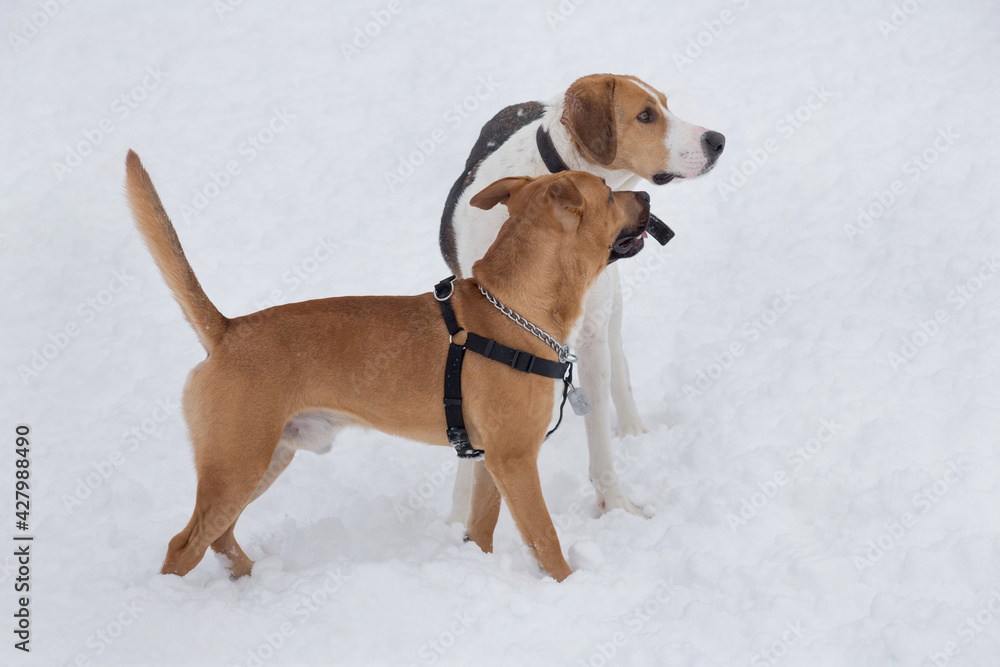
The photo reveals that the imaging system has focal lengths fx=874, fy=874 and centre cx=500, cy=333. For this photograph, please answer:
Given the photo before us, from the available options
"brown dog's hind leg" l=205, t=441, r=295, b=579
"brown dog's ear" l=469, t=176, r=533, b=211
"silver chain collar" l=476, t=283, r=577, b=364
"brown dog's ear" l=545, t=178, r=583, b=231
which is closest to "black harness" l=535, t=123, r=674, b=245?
"brown dog's ear" l=469, t=176, r=533, b=211

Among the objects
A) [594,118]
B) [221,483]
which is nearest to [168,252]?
[221,483]

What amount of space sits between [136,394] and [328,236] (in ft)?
8.93

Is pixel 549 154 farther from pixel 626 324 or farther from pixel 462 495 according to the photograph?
pixel 626 324

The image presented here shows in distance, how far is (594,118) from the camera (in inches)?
183

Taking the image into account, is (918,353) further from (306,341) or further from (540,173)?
(306,341)

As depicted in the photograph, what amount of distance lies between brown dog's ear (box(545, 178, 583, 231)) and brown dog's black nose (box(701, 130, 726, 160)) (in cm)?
100

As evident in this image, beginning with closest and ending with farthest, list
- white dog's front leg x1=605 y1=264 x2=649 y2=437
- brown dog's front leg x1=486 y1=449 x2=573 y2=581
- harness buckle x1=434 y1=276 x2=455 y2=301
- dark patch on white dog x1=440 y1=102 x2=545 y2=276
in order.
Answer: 1. brown dog's front leg x1=486 y1=449 x2=573 y2=581
2. harness buckle x1=434 y1=276 x2=455 y2=301
3. dark patch on white dog x1=440 y1=102 x2=545 y2=276
4. white dog's front leg x1=605 y1=264 x2=649 y2=437

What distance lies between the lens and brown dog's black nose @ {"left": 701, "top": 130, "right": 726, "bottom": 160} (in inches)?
185

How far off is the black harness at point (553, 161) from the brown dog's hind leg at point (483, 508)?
1.60m

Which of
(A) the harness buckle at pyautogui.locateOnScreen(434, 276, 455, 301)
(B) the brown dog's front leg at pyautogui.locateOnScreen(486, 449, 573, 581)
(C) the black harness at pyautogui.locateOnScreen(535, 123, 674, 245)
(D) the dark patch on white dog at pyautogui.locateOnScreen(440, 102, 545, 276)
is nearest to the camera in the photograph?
(B) the brown dog's front leg at pyautogui.locateOnScreen(486, 449, 573, 581)

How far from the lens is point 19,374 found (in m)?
6.77

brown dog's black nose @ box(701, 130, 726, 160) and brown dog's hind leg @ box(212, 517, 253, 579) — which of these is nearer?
brown dog's hind leg @ box(212, 517, 253, 579)

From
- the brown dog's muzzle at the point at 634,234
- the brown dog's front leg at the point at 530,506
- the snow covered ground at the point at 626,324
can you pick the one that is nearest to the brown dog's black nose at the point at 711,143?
the brown dog's muzzle at the point at 634,234

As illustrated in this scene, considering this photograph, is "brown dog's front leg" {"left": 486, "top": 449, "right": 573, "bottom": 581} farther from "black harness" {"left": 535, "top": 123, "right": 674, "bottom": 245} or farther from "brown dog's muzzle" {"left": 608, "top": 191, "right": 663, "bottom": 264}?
"black harness" {"left": 535, "top": 123, "right": 674, "bottom": 245}
